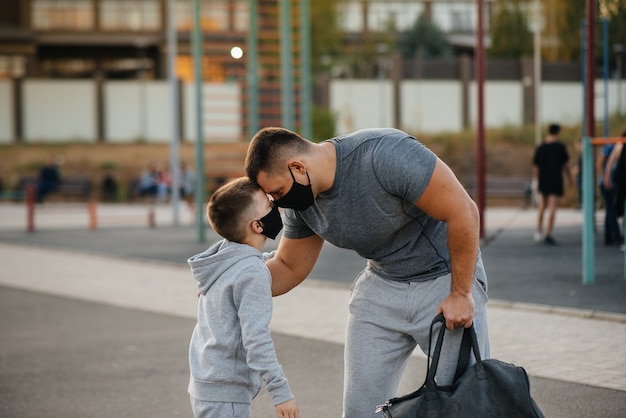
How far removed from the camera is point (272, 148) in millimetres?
3941

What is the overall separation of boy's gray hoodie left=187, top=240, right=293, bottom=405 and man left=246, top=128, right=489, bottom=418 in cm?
29

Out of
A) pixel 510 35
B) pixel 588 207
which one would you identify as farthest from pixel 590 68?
pixel 510 35

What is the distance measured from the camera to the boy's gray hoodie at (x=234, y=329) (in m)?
4.02

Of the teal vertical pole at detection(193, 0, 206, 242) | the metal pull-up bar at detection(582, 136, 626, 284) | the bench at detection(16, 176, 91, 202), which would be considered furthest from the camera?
the bench at detection(16, 176, 91, 202)

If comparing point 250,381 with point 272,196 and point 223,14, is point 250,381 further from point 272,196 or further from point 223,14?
→ point 223,14

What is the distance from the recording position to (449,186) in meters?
3.95

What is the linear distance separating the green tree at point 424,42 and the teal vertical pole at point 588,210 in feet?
209

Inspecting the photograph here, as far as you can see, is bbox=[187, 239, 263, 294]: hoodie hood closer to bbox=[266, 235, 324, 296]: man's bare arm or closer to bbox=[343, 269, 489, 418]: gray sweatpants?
bbox=[266, 235, 324, 296]: man's bare arm

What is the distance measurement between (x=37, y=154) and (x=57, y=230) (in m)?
27.7

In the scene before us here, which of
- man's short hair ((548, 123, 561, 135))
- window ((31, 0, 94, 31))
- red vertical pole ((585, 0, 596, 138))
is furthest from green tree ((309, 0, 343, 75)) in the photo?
red vertical pole ((585, 0, 596, 138))

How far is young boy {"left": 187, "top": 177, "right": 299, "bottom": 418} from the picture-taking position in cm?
405

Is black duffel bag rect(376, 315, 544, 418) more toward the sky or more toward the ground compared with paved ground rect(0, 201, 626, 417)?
more toward the sky

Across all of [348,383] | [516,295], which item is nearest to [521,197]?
[516,295]

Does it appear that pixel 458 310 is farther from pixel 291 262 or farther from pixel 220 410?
pixel 220 410
